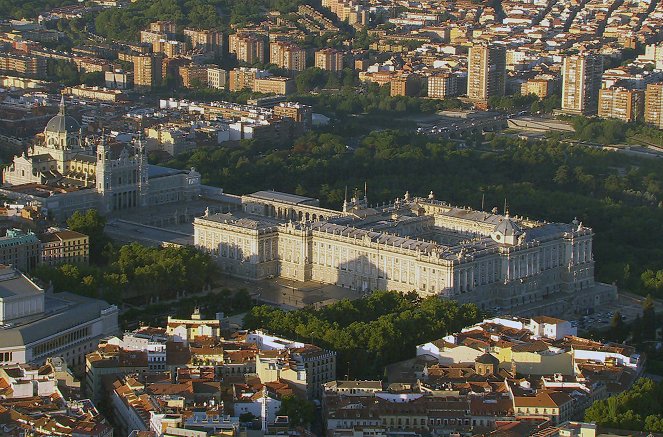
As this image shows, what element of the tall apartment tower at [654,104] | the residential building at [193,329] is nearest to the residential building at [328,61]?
the tall apartment tower at [654,104]

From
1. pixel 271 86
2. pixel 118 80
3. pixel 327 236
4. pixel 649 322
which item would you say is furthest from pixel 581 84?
pixel 649 322

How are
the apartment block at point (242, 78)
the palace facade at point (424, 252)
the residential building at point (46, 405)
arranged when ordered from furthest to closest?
the apartment block at point (242, 78) → the palace facade at point (424, 252) → the residential building at point (46, 405)

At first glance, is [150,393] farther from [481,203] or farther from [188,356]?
[481,203]

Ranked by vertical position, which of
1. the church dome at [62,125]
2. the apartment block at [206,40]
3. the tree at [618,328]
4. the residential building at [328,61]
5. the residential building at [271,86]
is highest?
the church dome at [62,125]

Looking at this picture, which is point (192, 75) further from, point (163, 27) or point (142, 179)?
point (142, 179)

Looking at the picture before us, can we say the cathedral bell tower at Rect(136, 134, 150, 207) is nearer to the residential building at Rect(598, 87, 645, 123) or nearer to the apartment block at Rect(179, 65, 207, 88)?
the residential building at Rect(598, 87, 645, 123)

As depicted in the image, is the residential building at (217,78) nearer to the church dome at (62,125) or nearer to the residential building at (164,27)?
the residential building at (164,27)
